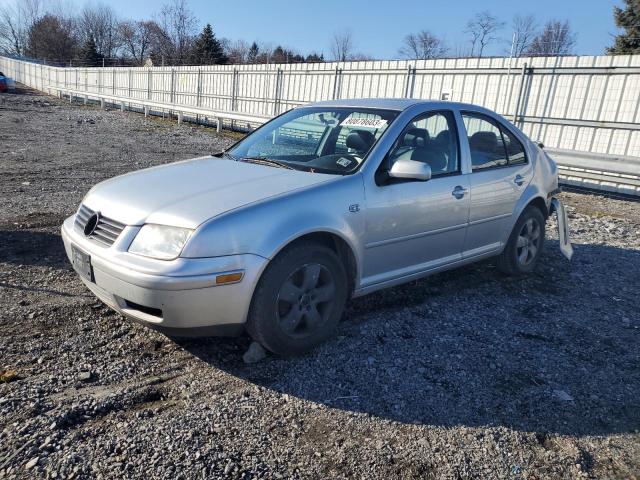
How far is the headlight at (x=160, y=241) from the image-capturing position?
2.87m

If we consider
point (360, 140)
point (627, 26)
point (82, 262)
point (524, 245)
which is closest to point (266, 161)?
point (360, 140)

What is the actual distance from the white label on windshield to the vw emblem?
6.63ft

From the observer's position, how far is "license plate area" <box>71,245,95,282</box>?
10.4ft

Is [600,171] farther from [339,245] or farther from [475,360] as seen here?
[339,245]

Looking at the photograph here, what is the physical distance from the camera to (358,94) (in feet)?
53.0

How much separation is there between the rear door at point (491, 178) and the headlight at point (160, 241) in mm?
2606

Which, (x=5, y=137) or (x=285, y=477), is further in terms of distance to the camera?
(x=5, y=137)

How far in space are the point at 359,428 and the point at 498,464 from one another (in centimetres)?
71

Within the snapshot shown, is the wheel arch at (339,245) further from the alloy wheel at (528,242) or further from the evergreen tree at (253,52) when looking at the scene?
the evergreen tree at (253,52)

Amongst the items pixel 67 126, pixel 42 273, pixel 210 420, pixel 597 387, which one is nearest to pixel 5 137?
pixel 67 126

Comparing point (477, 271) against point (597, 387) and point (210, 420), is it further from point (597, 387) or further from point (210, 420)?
point (210, 420)

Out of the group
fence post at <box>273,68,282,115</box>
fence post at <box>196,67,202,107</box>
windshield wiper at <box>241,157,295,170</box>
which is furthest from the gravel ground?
fence post at <box>196,67,202,107</box>

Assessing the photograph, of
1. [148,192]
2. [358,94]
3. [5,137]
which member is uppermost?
[358,94]

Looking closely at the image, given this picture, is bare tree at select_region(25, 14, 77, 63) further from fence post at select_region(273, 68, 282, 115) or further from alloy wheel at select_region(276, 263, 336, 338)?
alloy wheel at select_region(276, 263, 336, 338)
